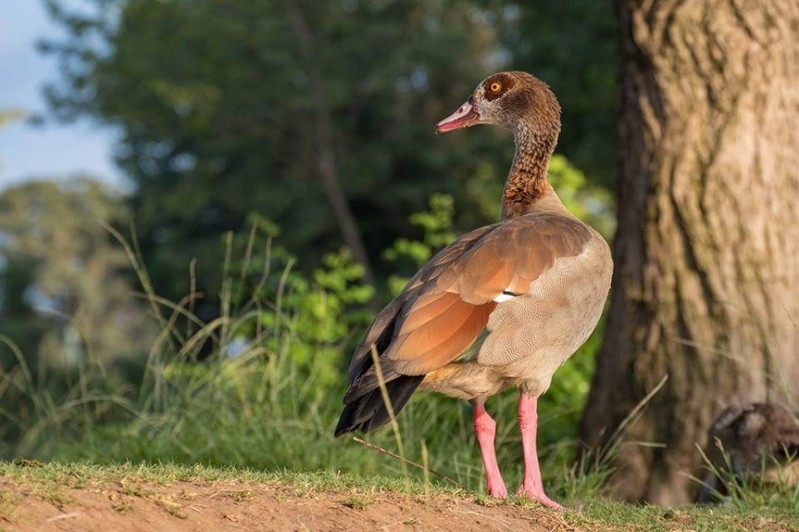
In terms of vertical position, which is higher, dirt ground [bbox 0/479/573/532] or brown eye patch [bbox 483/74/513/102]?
brown eye patch [bbox 483/74/513/102]

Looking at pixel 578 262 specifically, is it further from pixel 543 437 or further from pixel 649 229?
pixel 543 437

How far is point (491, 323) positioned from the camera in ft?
20.8

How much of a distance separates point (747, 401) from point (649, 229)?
54.3 inches

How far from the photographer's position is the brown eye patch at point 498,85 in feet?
27.1

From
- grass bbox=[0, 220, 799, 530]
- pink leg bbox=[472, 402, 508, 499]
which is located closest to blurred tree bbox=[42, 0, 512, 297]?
grass bbox=[0, 220, 799, 530]

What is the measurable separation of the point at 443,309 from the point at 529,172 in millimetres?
1963

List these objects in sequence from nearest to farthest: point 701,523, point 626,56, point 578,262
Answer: point 701,523 → point 578,262 → point 626,56

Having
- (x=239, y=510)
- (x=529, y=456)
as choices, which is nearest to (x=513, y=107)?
(x=529, y=456)

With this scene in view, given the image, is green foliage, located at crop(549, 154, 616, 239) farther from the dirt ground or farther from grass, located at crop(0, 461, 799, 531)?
the dirt ground

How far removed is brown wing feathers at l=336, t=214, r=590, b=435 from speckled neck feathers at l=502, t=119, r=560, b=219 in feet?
3.60

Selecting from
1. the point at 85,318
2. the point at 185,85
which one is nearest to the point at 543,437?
the point at 85,318

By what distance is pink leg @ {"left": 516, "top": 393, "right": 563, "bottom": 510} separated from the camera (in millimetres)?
6586

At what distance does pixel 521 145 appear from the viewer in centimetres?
811

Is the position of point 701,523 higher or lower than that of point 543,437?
higher
